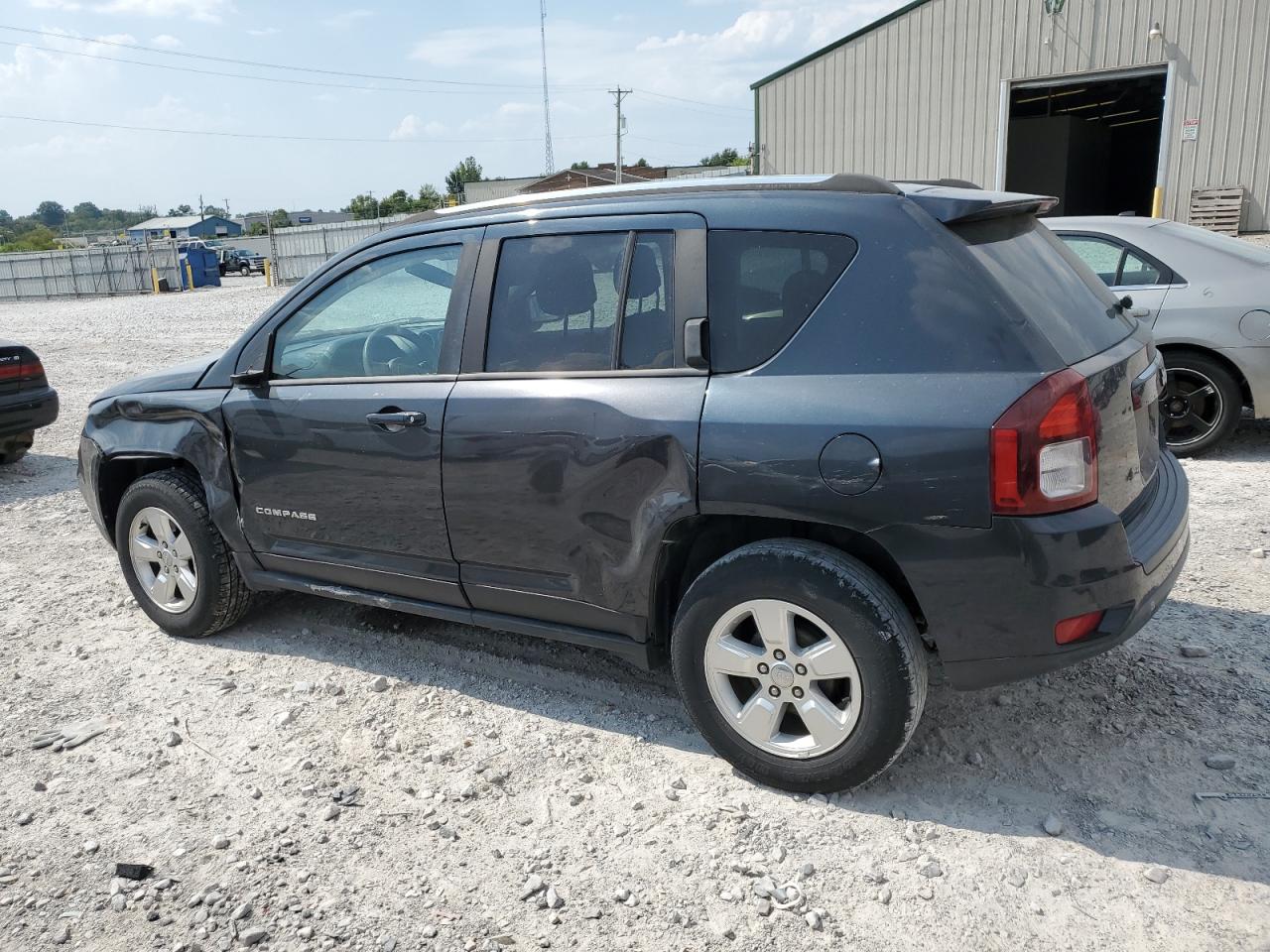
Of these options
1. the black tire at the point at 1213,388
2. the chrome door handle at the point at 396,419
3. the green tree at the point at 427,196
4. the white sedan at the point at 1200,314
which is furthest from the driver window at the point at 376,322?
the green tree at the point at 427,196

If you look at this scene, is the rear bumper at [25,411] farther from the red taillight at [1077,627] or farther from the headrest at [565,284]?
the red taillight at [1077,627]

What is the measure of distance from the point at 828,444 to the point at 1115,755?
149 cm

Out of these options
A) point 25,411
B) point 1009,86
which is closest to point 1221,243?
point 25,411

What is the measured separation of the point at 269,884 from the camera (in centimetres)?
291

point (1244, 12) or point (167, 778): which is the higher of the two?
point (1244, 12)

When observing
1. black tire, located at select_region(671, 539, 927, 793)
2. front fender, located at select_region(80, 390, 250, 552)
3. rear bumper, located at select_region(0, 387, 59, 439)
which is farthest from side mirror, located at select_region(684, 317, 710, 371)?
rear bumper, located at select_region(0, 387, 59, 439)

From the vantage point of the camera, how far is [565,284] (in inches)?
138

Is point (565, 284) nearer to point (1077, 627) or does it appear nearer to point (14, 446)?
point (1077, 627)

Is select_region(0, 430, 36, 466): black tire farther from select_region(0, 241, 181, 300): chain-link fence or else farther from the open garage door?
select_region(0, 241, 181, 300): chain-link fence

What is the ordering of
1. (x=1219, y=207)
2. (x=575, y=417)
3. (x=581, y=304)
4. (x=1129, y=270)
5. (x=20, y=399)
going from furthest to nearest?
(x=1219, y=207) < (x=20, y=399) < (x=1129, y=270) < (x=581, y=304) < (x=575, y=417)

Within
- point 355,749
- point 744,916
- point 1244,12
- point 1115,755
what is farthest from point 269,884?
point 1244,12

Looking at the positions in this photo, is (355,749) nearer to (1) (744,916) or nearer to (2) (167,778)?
(2) (167,778)

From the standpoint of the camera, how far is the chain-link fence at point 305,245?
33.8 m

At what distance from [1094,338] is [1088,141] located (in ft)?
108
